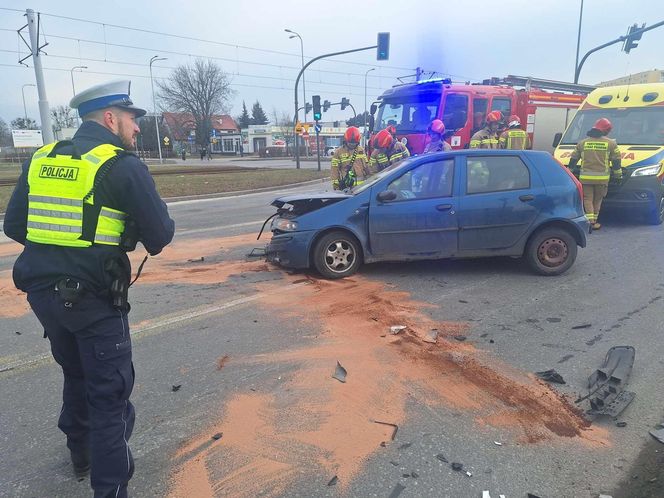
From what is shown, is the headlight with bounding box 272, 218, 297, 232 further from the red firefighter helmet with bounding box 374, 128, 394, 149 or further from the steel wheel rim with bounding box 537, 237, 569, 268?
the red firefighter helmet with bounding box 374, 128, 394, 149

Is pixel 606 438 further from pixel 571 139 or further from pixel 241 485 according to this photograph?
pixel 571 139

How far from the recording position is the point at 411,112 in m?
13.3

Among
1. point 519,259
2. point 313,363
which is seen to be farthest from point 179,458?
point 519,259

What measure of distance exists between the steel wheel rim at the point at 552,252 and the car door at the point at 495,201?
358 mm

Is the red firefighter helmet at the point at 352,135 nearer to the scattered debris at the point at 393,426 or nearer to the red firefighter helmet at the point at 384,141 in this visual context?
the red firefighter helmet at the point at 384,141

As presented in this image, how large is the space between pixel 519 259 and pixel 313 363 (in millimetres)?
4407

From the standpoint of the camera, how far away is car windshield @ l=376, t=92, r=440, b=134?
13000mm

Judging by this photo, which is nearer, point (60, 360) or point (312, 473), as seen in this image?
point (60, 360)

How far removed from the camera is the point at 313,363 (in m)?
3.86

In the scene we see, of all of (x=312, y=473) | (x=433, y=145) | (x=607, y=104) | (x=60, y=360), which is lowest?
(x=312, y=473)

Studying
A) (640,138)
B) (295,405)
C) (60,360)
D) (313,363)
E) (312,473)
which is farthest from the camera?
(640,138)

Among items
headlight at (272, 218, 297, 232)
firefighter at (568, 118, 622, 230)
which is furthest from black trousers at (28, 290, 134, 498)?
firefighter at (568, 118, 622, 230)

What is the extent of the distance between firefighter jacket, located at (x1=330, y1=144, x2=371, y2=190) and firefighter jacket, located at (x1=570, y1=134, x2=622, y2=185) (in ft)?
13.2

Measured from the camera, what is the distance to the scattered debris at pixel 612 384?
3.14 m
